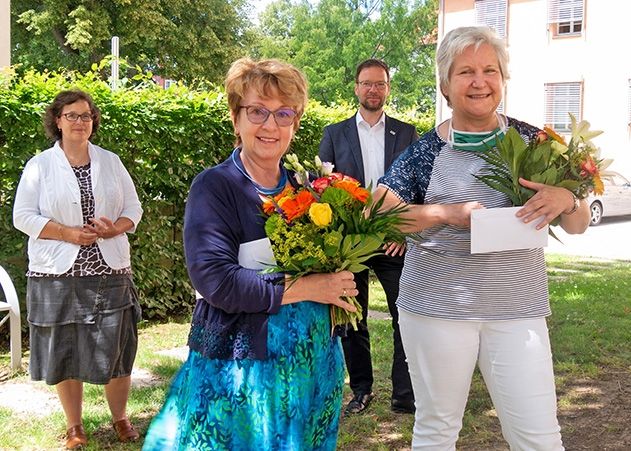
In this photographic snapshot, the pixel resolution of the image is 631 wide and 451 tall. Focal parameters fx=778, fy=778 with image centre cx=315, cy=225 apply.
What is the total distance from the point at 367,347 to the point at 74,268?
2.01 metres

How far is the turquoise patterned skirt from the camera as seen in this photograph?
96.6 inches

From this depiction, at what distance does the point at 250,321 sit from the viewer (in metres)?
2.49

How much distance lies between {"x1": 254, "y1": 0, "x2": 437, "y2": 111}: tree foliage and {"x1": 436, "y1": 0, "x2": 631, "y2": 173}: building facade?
15.6m

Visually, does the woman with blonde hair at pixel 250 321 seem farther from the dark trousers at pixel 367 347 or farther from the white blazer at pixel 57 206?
the dark trousers at pixel 367 347

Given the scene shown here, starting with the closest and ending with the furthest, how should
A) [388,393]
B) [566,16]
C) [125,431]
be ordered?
[125,431] < [388,393] < [566,16]

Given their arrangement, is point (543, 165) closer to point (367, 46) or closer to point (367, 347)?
point (367, 347)

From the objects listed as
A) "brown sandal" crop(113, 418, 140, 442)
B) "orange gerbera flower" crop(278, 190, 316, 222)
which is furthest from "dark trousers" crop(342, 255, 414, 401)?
"orange gerbera flower" crop(278, 190, 316, 222)

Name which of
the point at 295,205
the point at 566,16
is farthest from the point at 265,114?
the point at 566,16

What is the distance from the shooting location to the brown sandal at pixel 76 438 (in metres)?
4.41

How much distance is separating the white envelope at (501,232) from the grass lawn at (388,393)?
2.10 meters

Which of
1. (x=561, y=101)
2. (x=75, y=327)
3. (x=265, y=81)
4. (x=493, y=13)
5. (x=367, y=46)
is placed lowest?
(x=75, y=327)

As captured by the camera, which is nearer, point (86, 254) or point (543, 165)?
point (543, 165)

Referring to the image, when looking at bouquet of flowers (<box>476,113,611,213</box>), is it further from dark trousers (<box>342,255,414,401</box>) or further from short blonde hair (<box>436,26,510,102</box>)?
dark trousers (<box>342,255,414,401</box>)

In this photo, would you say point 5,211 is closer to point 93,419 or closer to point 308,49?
point 93,419
